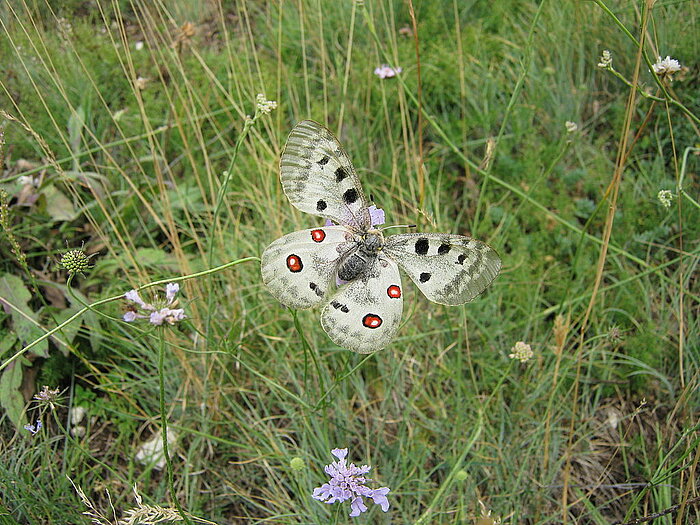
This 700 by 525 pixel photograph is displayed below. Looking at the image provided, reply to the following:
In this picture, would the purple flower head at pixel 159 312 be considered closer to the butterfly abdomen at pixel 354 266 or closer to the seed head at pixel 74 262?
the seed head at pixel 74 262

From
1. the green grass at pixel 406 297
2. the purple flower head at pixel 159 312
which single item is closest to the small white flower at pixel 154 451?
the green grass at pixel 406 297

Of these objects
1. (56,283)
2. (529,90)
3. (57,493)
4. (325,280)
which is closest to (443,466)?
(325,280)

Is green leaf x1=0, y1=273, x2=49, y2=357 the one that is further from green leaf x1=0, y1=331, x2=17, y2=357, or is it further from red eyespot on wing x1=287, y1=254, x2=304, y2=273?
red eyespot on wing x1=287, y1=254, x2=304, y2=273

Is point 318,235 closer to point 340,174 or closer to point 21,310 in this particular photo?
point 340,174

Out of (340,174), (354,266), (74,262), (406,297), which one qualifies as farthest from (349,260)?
(406,297)

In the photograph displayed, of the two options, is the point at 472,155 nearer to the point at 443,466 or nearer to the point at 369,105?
the point at 369,105

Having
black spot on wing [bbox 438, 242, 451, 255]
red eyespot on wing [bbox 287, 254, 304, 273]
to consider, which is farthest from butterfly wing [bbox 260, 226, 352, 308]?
black spot on wing [bbox 438, 242, 451, 255]
